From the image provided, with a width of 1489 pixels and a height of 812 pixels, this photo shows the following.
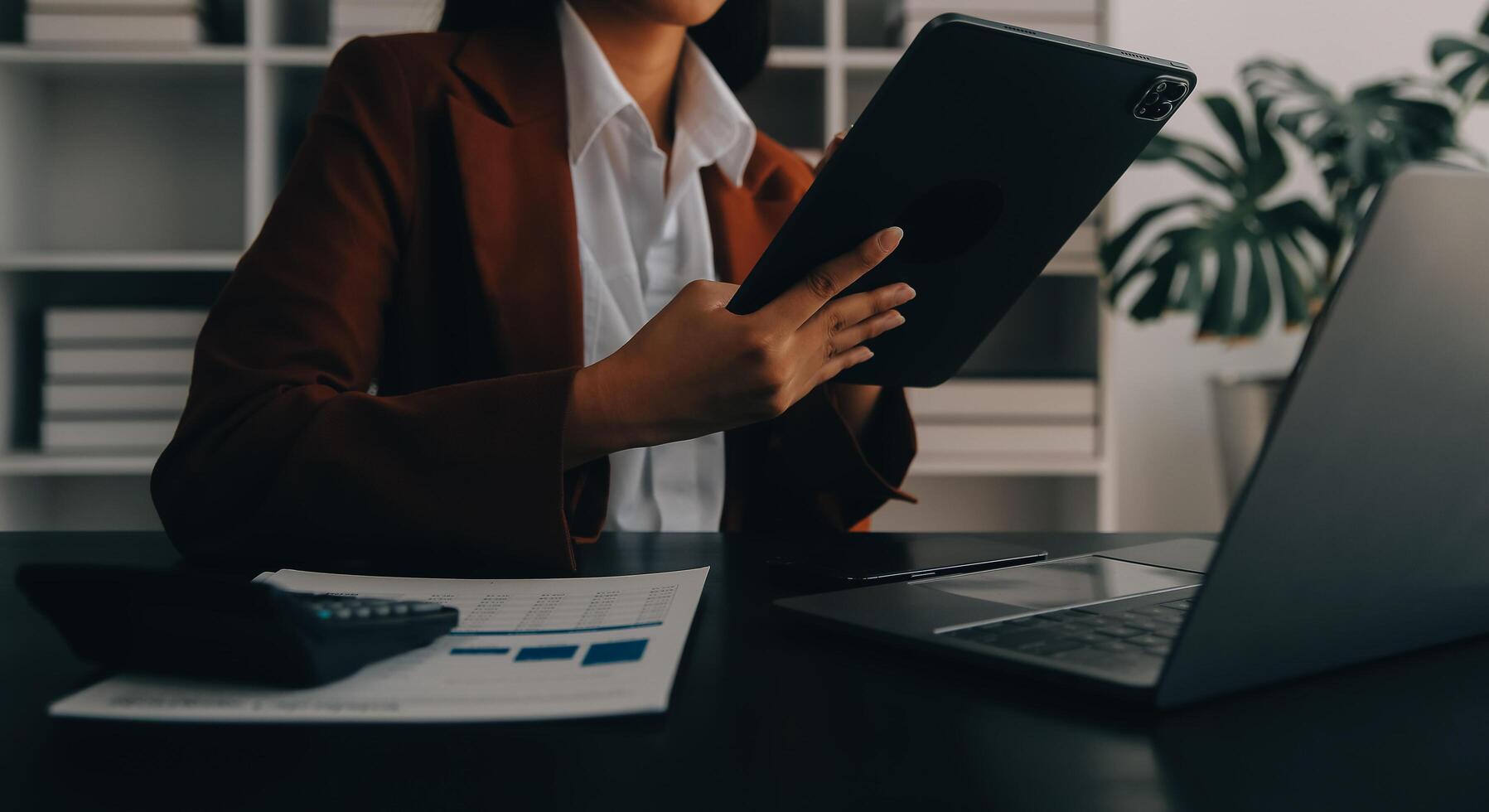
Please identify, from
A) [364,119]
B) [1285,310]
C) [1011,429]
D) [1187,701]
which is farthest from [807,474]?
[1285,310]

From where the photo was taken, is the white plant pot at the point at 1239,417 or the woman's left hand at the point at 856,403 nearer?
the woman's left hand at the point at 856,403

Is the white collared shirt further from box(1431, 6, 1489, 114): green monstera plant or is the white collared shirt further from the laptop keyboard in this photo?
box(1431, 6, 1489, 114): green monstera plant

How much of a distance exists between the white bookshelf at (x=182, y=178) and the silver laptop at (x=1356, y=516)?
1.49 metres

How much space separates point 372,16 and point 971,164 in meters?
1.57

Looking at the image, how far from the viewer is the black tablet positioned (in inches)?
21.0

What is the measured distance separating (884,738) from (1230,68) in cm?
245

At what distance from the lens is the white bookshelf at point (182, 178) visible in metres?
1.84

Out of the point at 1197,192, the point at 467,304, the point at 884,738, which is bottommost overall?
the point at 884,738

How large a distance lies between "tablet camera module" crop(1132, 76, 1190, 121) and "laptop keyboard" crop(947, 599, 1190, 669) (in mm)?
332

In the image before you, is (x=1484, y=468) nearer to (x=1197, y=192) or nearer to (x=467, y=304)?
(x=467, y=304)

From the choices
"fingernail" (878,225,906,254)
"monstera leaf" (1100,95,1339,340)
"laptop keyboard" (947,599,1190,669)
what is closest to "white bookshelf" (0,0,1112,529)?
"monstera leaf" (1100,95,1339,340)

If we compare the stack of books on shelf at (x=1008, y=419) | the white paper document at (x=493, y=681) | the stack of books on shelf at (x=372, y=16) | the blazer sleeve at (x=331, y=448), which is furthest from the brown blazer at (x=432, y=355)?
the stack of books on shelf at (x=372, y=16)

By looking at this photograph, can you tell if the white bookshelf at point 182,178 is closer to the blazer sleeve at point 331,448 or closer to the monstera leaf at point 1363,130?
the monstera leaf at point 1363,130

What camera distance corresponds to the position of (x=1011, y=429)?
191 centimetres
